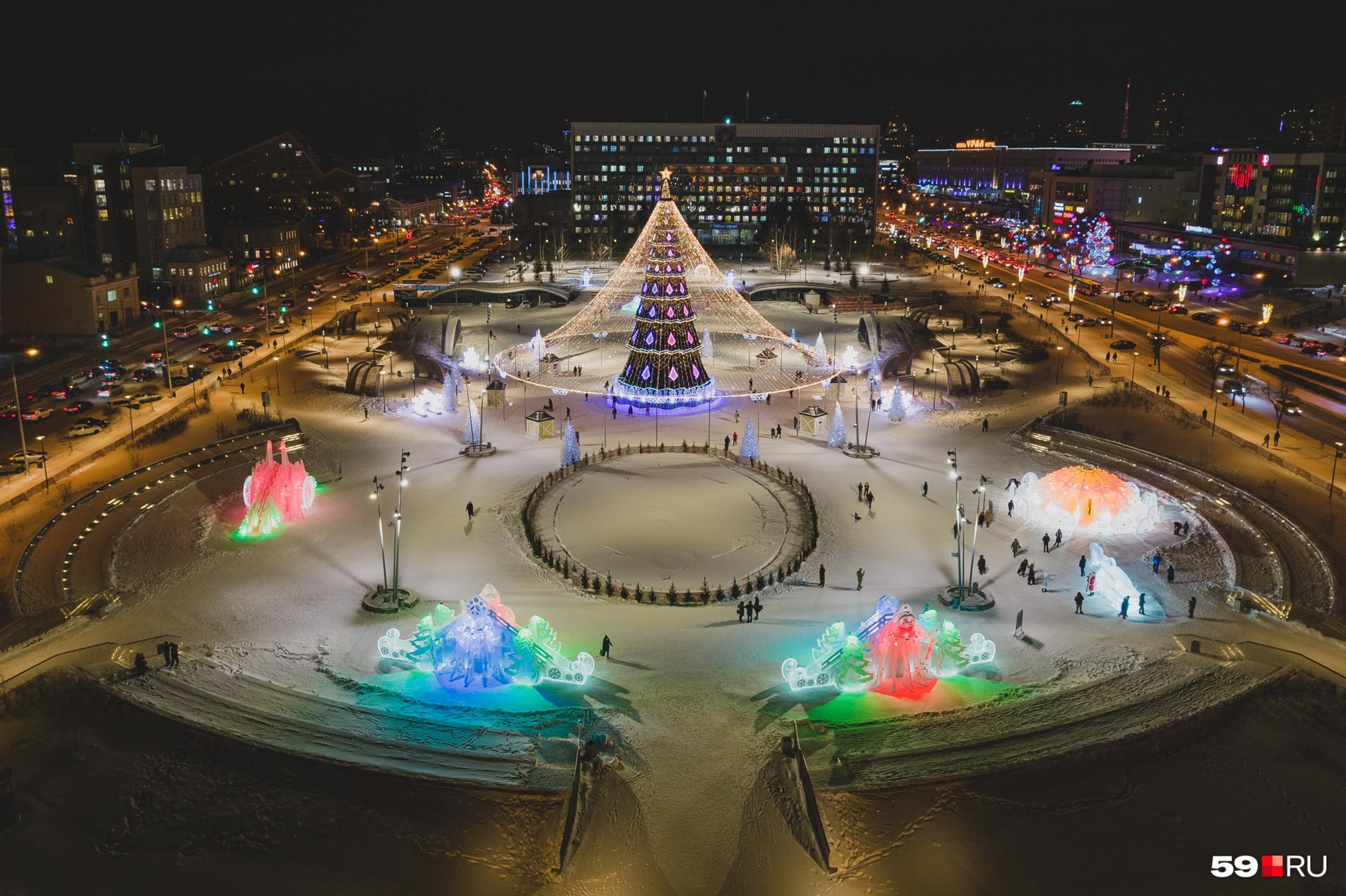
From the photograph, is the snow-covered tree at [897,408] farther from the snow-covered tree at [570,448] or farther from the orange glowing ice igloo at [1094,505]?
the snow-covered tree at [570,448]

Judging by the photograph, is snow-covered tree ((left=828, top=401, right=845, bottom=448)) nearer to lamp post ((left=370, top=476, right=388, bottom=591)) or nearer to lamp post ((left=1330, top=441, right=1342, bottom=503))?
lamp post ((left=1330, top=441, right=1342, bottom=503))

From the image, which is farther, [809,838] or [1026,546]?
[1026,546]

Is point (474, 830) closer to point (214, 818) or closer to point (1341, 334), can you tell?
point (214, 818)

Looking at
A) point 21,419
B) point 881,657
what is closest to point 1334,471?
point 881,657

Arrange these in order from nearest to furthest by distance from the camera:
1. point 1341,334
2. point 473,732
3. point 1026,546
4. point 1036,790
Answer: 1. point 1036,790
2. point 473,732
3. point 1026,546
4. point 1341,334

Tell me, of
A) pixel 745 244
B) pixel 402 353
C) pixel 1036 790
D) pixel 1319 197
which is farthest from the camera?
pixel 745 244

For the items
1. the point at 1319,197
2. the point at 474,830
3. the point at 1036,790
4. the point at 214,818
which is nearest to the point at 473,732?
the point at 474,830
